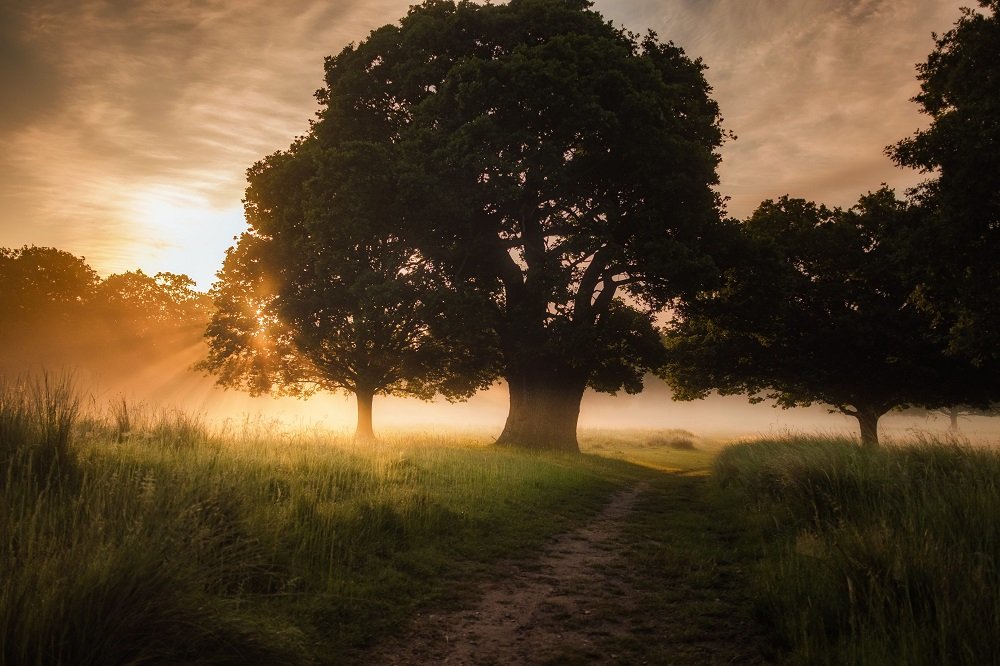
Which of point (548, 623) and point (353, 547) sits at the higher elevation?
point (353, 547)

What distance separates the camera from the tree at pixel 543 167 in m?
19.4

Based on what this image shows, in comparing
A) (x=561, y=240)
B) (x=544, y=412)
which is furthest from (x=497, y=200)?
(x=544, y=412)

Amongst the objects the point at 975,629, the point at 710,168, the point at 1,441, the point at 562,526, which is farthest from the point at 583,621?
the point at 710,168

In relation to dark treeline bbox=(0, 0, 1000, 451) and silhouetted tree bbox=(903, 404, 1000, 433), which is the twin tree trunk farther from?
silhouetted tree bbox=(903, 404, 1000, 433)

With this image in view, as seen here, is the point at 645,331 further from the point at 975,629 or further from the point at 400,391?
the point at 975,629

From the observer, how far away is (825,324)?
26.2 meters

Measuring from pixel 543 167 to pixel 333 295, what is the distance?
9430mm

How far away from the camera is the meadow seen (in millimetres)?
3797

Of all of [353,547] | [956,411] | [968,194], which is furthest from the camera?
[956,411]

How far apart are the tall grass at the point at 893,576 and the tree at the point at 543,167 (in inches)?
500

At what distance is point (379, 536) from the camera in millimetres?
7609

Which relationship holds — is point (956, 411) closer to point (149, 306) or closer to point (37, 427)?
point (37, 427)

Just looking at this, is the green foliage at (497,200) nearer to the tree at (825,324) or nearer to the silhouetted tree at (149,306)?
the tree at (825,324)

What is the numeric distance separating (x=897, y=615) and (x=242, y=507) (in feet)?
21.6
